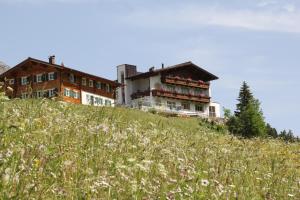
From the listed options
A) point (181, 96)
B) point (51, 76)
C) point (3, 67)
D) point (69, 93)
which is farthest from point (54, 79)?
point (181, 96)

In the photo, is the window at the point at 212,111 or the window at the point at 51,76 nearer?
the window at the point at 51,76

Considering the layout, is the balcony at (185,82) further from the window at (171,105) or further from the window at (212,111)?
the window at (212,111)

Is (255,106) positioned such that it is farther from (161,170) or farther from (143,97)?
(161,170)

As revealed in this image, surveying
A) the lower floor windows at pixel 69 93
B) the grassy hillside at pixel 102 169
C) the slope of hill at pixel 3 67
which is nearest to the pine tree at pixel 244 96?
the lower floor windows at pixel 69 93

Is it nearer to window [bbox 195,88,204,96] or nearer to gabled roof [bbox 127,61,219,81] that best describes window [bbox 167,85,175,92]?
gabled roof [bbox 127,61,219,81]

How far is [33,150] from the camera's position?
19.0 ft

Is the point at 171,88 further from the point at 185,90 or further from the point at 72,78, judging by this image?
the point at 72,78

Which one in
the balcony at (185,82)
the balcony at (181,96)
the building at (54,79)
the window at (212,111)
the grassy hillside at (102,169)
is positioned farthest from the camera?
the window at (212,111)

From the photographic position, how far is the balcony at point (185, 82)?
8625 cm

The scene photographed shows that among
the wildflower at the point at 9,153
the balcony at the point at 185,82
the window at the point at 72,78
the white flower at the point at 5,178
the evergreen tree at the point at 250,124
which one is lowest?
the white flower at the point at 5,178

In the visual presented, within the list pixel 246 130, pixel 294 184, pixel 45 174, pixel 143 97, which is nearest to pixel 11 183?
pixel 45 174

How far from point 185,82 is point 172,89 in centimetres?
250

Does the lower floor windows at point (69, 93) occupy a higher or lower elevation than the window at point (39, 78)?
lower

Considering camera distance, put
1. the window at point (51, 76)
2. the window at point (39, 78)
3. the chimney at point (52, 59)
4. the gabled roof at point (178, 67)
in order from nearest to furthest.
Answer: the window at point (51, 76)
the chimney at point (52, 59)
the window at point (39, 78)
the gabled roof at point (178, 67)
